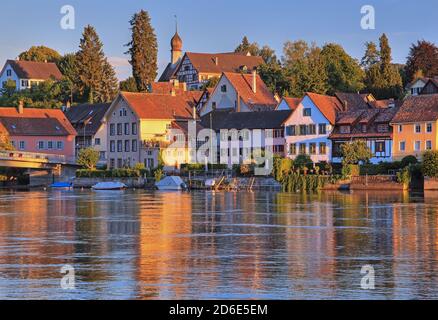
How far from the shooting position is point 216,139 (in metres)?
112

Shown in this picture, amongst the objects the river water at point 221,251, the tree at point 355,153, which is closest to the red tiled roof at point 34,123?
the tree at point 355,153

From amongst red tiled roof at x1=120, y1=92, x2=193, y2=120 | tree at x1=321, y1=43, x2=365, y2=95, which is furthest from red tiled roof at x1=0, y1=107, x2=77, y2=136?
tree at x1=321, y1=43, x2=365, y2=95

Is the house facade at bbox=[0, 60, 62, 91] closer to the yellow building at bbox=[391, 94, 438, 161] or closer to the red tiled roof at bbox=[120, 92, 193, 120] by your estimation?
the red tiled roof at bbox=[120, 92, 193, 120]

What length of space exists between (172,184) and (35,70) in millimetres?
73210

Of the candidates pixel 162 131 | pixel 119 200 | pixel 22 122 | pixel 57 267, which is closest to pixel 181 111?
pixel 162 131

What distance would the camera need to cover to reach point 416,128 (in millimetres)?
94188

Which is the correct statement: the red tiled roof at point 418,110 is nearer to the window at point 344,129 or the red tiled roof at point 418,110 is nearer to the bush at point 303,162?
the window at point 344,129

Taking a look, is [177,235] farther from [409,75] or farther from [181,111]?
[409,75]

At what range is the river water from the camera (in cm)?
2881

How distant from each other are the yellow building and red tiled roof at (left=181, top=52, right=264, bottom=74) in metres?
Answer: 65.9

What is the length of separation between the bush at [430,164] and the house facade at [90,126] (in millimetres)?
49703

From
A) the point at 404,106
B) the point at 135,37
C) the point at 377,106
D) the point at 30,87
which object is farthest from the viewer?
the point at 30,87

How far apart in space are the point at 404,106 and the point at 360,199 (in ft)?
83.5
